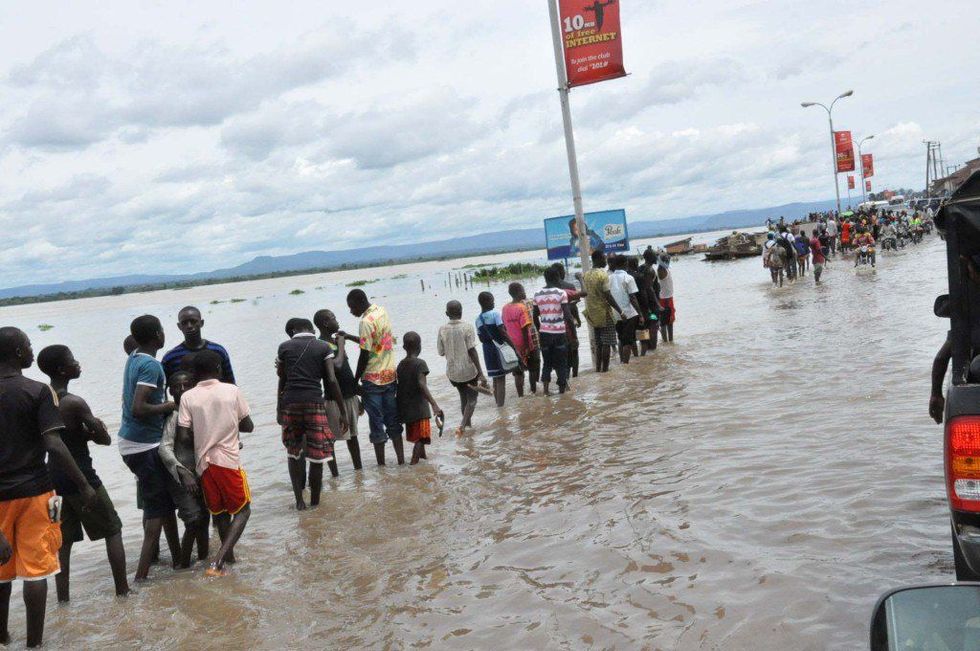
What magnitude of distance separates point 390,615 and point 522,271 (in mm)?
70638

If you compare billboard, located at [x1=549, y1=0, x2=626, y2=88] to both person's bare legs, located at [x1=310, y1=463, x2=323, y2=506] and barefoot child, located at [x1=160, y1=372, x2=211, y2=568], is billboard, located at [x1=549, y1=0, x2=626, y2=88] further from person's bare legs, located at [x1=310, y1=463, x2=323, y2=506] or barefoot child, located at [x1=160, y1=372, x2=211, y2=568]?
barefoot child, located at [x1=160, y1=372, x2=211, y2=568]

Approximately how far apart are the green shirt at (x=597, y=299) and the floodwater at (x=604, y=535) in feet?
6.46

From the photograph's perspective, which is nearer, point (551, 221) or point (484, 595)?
point (484, 595)

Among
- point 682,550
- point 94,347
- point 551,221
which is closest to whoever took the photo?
point 682,550

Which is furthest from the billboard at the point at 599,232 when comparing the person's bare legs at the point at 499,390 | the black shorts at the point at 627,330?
the person's bare legs at the point at 499,390

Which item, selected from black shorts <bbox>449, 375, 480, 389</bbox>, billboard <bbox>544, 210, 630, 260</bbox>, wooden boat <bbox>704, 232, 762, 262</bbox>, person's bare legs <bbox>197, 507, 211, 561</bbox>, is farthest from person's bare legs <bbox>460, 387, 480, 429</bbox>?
wooden boat <bbox>704, 232, 762, 262</bbox>

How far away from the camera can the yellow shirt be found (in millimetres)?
8461

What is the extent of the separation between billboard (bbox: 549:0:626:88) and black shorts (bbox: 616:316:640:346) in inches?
149

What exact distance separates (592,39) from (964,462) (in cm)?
1119

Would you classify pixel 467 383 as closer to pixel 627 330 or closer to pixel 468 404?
pixel 468 404

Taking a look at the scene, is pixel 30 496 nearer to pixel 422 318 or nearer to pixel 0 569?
pixel 0 569

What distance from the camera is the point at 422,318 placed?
34281mm

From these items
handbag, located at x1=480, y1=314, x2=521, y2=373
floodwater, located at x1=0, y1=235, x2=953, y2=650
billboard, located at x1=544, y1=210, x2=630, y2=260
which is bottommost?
floodwater, located at x1=0, y1=235, x2=953, y2=650

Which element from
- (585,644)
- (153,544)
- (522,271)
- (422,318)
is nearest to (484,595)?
(585,644)
